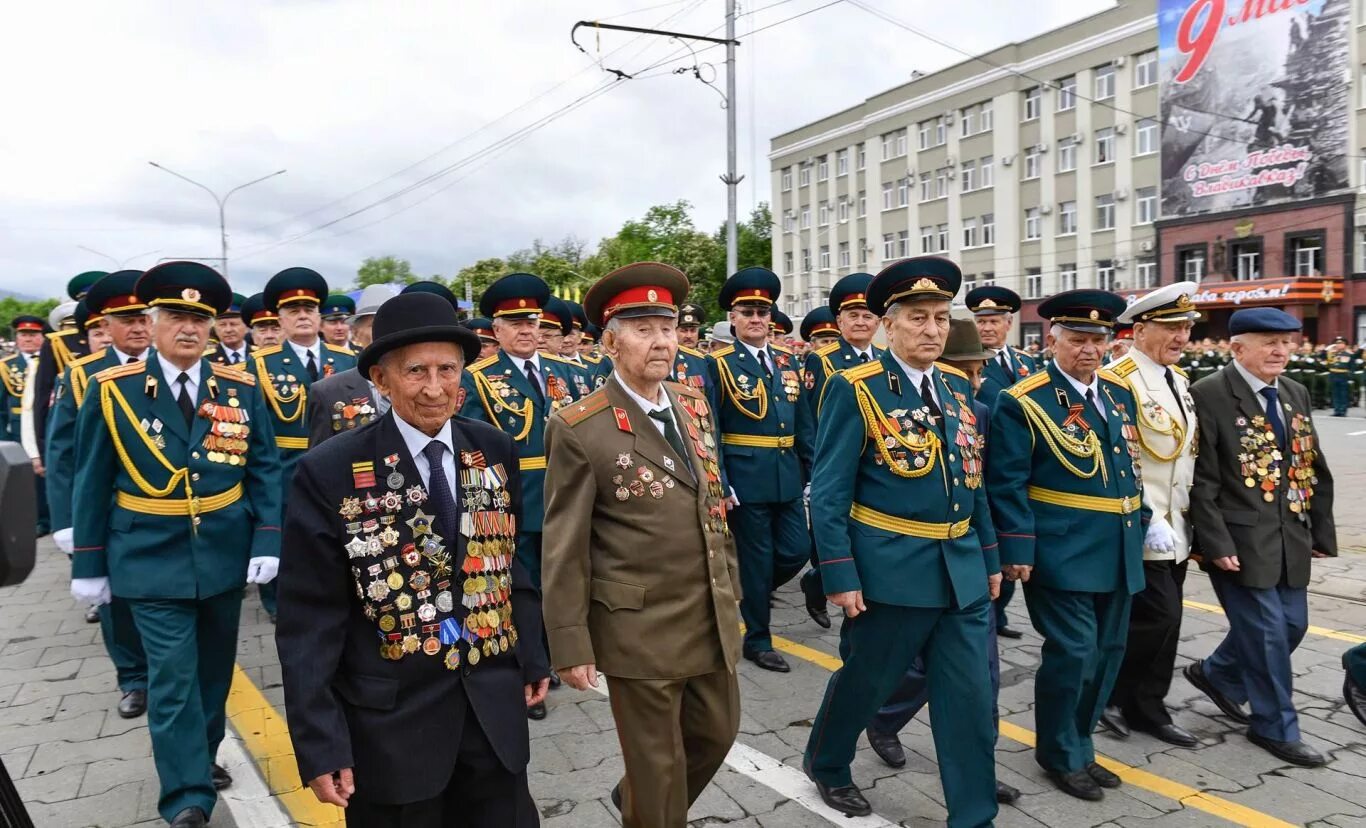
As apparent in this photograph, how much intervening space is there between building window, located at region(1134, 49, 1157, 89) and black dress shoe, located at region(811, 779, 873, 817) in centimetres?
4105

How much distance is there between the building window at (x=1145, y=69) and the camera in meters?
38.1

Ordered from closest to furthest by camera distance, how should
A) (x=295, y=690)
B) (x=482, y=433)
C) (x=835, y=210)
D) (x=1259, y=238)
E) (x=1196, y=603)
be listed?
(x=295, y=690), (x=482, y=433), (x=1196, y=603), (x=1259, y=238), (x=835, y=210)

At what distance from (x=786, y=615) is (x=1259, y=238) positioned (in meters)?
35.1

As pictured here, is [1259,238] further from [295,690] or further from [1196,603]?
[295,690]

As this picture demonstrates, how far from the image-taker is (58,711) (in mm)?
5227

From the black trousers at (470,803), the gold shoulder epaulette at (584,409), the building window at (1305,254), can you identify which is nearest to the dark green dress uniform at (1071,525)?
the gold shoulder epaulette at (584,409)

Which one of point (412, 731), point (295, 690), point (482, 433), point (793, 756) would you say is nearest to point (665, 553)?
point (482, 433)

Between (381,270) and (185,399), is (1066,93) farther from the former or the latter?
(381,270)

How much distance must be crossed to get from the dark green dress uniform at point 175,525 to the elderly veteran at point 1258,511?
4403mm

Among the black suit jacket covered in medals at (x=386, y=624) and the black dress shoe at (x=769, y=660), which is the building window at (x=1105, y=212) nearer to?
the black dress shoe at (x=769, y=660)

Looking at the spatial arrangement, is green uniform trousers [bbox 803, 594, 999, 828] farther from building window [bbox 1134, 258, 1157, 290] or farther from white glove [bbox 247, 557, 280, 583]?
building window [bbox 1134, 258, 1157, 290]

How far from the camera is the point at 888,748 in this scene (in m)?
4.41

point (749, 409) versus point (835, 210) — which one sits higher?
point (835, 210)

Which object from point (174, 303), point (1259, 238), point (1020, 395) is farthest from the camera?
point (1259, 238)
